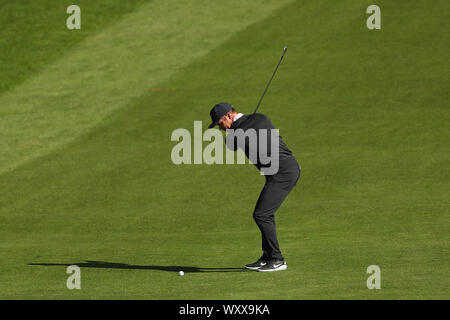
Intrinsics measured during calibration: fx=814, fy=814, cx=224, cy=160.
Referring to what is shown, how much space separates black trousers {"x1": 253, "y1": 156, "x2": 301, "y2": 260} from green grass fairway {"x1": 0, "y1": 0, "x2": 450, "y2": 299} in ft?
1.53

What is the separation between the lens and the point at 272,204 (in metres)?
11.9

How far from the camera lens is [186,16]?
3653 centimetres

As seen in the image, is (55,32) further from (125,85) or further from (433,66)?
(433,66)

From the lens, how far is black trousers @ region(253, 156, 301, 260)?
38.9 feet

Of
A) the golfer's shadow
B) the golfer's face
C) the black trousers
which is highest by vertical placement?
the golfer's face

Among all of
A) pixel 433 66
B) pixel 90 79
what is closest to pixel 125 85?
pixel 90 79

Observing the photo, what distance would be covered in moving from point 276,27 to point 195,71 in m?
4.67

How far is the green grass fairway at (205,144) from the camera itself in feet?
40.3

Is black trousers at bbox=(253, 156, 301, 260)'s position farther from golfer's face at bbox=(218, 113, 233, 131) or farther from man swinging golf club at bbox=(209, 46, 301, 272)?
golfer's face at bbox=(218, 113, 233, 131)

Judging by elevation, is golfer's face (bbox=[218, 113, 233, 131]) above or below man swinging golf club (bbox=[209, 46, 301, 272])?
above

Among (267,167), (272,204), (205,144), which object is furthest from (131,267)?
(205,144)

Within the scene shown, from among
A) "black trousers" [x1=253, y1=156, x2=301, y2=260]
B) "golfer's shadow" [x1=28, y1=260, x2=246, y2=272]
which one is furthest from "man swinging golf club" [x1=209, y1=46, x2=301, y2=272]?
"golfer's shadow" [x1=28, y1=260, x2=246, y2=272]

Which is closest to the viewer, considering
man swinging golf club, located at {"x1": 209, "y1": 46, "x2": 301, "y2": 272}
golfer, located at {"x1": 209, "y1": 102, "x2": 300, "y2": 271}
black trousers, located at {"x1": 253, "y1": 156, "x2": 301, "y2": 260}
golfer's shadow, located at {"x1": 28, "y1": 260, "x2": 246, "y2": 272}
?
man swinging golf club, located at {"x1": 209, "y1": 46, "x2": 301, "y2": 272}

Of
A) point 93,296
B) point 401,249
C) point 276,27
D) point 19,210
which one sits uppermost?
point 276,27
